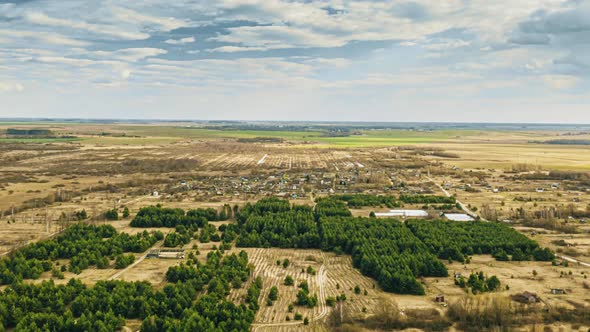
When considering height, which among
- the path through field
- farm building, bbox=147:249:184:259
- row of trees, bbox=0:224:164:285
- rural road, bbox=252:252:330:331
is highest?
the path through field

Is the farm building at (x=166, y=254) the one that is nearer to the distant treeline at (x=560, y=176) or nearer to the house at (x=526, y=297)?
the house at (x=526, y=297)

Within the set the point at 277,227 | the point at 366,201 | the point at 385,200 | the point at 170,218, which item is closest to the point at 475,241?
the point at 277,227

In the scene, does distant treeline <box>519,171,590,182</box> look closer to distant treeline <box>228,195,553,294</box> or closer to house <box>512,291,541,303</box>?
distant treeline <box>228,195,553,294</box>

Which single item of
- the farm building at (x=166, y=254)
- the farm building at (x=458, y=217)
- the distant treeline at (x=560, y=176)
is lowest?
the farm building at (x=166, y=254)

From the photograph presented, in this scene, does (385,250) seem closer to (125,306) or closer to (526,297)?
(526,297)

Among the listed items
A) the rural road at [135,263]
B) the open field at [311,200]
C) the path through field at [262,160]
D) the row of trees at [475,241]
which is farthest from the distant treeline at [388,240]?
the path through field at [262,160]

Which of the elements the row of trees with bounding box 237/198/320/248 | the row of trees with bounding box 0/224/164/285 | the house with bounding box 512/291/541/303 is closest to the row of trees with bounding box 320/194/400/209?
the row of trees with bounding box 237/198/320/248
